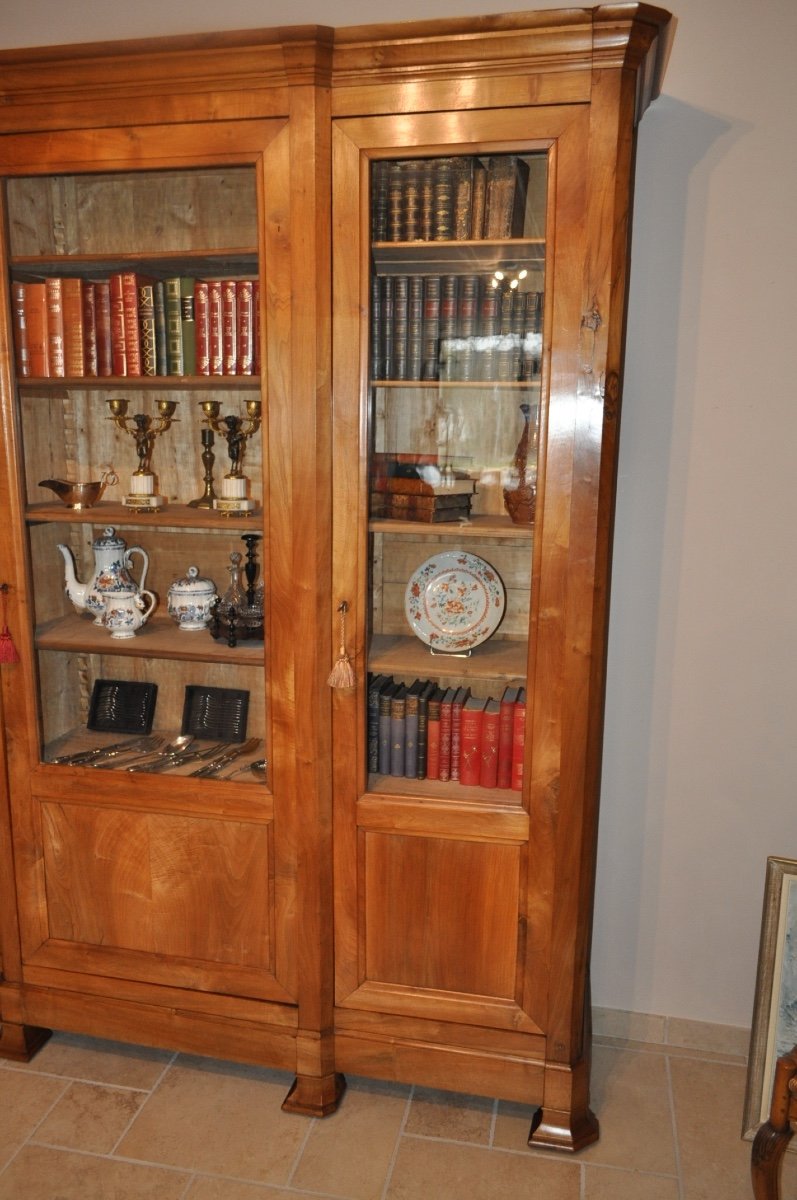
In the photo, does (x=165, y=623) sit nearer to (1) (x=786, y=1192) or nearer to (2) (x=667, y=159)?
(2) (x=667, y=159)

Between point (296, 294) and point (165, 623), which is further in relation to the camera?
point (165, 623)

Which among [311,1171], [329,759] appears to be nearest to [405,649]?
[329,759]

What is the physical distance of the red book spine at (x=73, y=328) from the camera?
2.10 m

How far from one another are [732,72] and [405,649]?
1440 mm

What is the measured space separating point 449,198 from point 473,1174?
2.03 m

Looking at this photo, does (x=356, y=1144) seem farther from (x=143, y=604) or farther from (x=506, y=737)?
(x=143, y=604)

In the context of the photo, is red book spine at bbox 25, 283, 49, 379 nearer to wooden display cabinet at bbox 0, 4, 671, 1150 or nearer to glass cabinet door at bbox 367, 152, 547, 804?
wooden display cabinet at bbox 0, 4, 671, 1150

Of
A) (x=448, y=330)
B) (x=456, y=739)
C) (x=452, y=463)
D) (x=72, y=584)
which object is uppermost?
(x=448, y=330)

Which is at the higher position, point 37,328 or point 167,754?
point 37,328

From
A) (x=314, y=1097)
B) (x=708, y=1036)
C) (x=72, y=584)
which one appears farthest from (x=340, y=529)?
(x=708, y=1036)

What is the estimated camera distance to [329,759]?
6.70 ft

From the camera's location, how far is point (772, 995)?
1.94m

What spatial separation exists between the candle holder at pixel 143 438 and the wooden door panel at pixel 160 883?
73cm

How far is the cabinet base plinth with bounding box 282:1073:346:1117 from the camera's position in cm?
213
